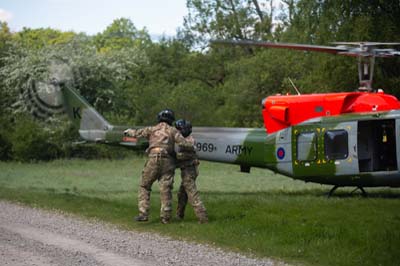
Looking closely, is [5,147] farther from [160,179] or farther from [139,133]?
[160,179]

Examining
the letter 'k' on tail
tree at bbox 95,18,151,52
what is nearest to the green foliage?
the letter 'k' on tail

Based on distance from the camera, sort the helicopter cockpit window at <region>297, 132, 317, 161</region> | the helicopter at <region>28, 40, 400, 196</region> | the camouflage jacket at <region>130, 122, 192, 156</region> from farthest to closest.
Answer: the helicopter cockpit window at <region>297, 132, 317, 161</region>, the helicopter at <region>28, 40, 400, 196</region>, the camouflage jacket at <region>130, 122, 192, 156</region>

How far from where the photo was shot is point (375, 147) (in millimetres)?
16828

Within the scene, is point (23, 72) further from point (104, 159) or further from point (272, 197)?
point (272, 197)

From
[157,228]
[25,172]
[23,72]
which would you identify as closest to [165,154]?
Result: [157,228]

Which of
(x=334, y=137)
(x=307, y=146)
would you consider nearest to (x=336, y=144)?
(x=334, y=137)

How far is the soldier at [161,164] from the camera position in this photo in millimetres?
13953

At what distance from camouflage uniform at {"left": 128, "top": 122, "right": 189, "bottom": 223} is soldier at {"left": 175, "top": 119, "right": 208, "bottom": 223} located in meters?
0.18

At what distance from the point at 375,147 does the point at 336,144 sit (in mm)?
833

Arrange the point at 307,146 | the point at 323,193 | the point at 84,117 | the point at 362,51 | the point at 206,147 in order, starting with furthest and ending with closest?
the point at 84,117, the point at 206,147, the point at 323,193, the point at 307,146, the point at 362,51

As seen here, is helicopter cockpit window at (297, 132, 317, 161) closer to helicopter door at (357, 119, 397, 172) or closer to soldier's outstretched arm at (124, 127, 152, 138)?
helicopter door at (357, 119, 397, 172)

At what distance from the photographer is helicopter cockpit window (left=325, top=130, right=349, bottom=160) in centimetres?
1683

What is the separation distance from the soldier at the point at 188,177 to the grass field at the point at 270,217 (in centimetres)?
30

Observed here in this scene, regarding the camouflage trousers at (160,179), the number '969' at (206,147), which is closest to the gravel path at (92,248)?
the camouflage trousers at (160,179)
